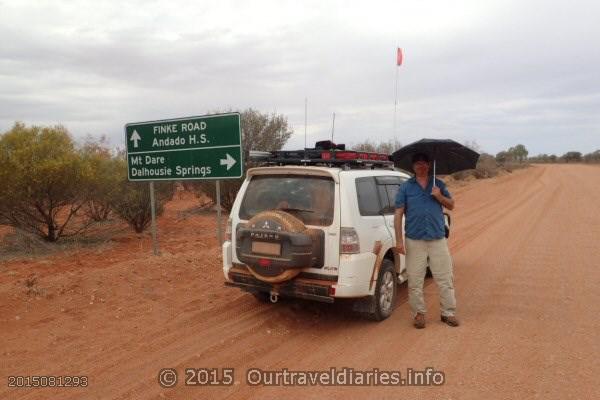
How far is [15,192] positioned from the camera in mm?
9406

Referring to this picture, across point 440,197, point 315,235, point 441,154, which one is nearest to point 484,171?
point 441,154

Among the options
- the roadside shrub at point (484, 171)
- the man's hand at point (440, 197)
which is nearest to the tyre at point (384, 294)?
the man's hand at point (440, 197)

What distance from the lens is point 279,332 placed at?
5207mm

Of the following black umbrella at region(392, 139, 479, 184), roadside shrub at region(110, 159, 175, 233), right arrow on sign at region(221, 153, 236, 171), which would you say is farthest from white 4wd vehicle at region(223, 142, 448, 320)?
roadside shrub at region(110, 159, 175, 233)

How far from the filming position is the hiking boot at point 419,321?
17.3ft

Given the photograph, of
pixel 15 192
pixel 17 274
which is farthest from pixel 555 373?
pixel 15 192

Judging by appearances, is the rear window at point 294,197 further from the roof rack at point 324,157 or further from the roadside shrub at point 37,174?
the roadside shrub at point 37,174

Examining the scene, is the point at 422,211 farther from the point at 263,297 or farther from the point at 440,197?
the point at 263,297

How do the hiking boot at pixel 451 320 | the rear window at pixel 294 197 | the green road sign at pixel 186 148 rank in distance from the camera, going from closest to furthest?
1. the rear window at pixel 294 197
2. the hiking boot at pixel 451 320
3. the green road sign at pixel 186 148

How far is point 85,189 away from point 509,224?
11134 millimetres

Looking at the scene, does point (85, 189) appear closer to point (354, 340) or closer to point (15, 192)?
point (15, 192)

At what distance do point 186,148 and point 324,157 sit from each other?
3.77m

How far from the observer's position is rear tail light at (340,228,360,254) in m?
4.91

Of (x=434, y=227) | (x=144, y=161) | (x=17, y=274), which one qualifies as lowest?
(x=17, y=274)
